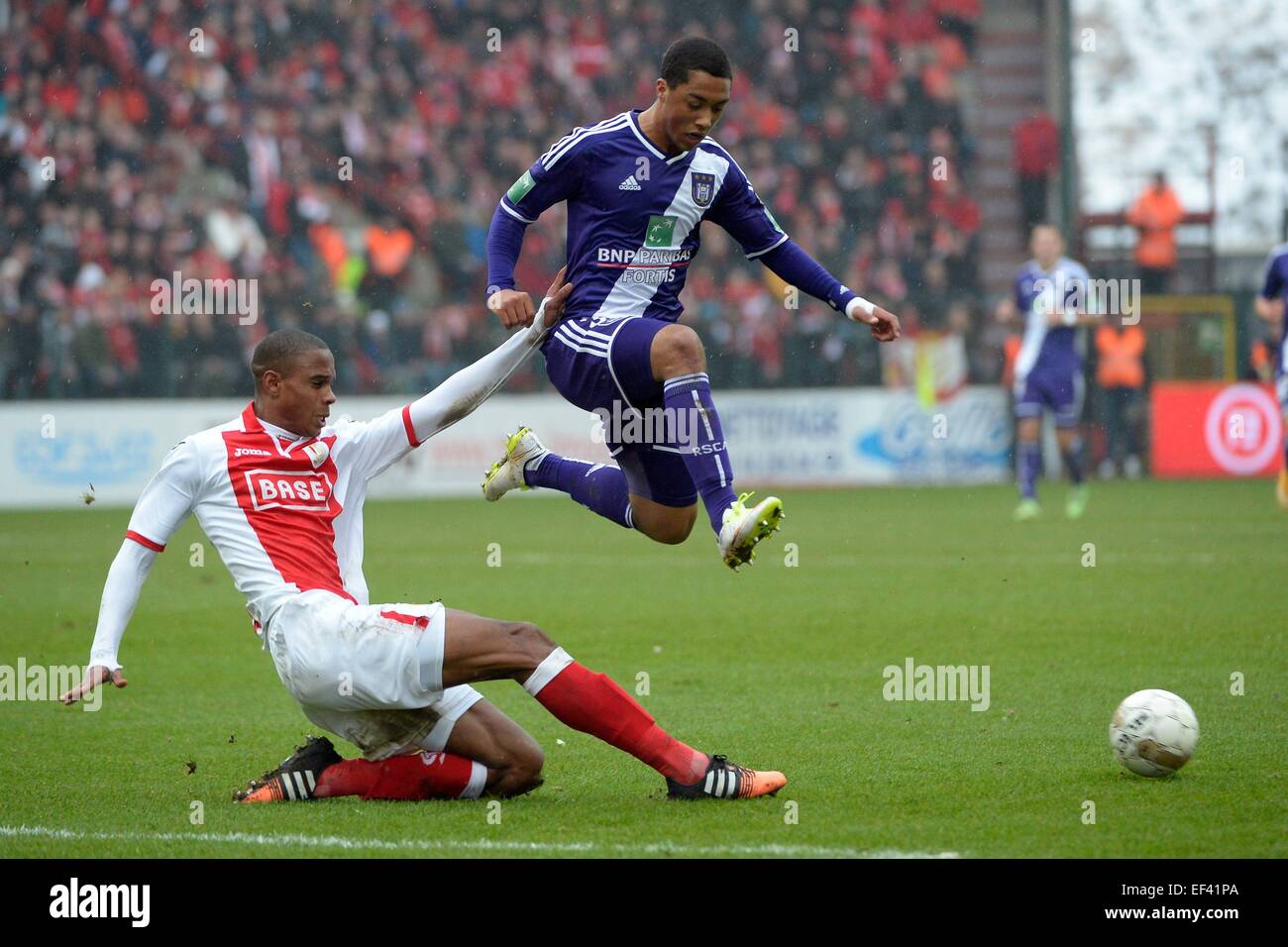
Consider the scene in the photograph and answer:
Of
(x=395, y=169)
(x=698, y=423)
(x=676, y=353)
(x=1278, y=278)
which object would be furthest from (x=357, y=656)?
(x=395, y=169)

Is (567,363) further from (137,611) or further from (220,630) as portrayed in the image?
(137,611)

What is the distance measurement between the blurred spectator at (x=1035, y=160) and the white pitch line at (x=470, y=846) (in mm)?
20410

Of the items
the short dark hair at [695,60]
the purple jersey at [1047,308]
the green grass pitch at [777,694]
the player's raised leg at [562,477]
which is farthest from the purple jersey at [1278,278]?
the short dark hair at [695,60]

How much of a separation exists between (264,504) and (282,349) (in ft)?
1.62

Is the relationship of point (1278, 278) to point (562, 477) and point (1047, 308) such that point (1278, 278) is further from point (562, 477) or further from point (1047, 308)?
point (562, 477)

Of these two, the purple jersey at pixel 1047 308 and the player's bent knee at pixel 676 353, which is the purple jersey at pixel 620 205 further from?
the purple jersey at pixel 1047 308

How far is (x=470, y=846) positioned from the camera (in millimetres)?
4691

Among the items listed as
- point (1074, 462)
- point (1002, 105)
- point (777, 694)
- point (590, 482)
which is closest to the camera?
point (590, 482)

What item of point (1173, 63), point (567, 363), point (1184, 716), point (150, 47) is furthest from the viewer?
point (1173, 63)

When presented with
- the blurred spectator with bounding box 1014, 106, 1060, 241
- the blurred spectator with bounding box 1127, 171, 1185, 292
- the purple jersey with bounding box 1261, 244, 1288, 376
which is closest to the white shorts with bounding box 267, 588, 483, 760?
the purple jersey with bounding box 1261, 244, 1288, 376

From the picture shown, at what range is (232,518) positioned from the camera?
5.37 m

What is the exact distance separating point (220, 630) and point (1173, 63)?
24.1 meters

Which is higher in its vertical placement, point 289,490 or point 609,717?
point 289,490
